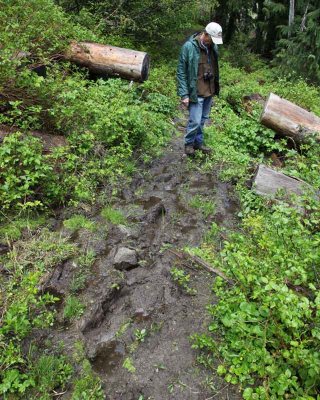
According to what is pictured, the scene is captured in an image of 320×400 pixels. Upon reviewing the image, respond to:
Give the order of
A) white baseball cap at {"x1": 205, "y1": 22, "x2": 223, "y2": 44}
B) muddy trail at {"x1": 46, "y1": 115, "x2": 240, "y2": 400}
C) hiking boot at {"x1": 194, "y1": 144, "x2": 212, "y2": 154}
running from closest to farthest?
muddy trail at {"x1": 46, "y1": 115, "x2": 240, "y2": 400}, white baseball cap at {"x1": 205, "y1": 22, "x2": 223, "y2": 44}, hiking boot at {"x1": 194, "y1": 144, "x2": 212, "y2": 154}

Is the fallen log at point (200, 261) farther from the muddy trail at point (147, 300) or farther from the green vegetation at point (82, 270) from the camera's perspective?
the green vegetation at point (82, 270)

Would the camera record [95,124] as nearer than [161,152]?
Yes

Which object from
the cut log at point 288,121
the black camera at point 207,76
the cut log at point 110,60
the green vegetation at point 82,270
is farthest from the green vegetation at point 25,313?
the cut log at point 110,60

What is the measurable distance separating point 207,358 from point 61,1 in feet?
39.0

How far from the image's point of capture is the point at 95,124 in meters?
6.09

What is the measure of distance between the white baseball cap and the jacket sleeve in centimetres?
46

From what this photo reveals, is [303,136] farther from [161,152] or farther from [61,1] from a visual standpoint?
[61,1]

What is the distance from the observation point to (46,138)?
18.8 ft

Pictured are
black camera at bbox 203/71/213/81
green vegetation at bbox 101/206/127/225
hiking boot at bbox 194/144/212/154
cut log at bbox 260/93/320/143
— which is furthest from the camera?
cut log at bbox 260/93/320/143

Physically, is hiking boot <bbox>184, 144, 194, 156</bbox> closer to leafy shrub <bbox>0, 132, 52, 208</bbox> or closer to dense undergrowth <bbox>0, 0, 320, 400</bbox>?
dense undergrowth <bbox>0, 0, 320, 400</bbox>

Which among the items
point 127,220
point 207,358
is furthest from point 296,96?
point 207,358

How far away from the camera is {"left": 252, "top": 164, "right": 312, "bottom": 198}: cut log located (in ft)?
18.2

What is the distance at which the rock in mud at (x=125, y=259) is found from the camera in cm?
417

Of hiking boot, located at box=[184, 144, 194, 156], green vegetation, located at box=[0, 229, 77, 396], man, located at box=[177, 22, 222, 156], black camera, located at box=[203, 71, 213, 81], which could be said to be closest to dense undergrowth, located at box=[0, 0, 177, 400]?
green vegetation, located at box=[0, 229, 77, 396]
